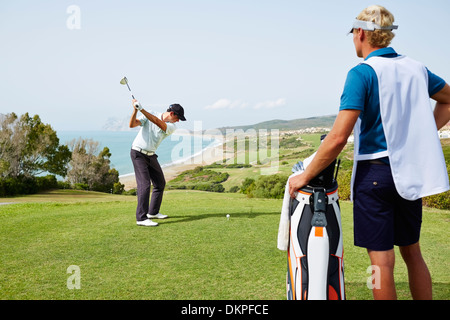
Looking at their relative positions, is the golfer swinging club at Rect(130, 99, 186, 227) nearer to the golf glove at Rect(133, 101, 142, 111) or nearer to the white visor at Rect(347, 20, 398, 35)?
the golf glove at Rect(133, 101, 142, 111)

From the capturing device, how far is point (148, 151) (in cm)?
580

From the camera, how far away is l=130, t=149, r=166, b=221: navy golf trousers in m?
5.48

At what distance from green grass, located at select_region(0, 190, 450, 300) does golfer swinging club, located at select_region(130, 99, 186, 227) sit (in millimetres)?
312

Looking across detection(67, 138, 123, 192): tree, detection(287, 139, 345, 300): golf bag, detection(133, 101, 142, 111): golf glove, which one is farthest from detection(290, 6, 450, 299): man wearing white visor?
detection(67, 138, 123, 192): tree

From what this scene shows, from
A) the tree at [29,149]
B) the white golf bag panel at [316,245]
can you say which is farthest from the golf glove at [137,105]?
the tree at [29,149]

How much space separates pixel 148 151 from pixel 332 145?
4109 mm

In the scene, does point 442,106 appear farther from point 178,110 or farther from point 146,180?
point 146,180

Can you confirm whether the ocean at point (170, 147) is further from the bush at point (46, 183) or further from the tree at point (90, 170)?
the bush at point (46, 183)

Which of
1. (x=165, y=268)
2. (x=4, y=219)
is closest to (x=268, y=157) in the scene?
(x=4, y=219)

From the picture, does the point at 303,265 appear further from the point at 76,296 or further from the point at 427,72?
the point at 76,296

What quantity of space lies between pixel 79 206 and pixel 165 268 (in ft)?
14.4

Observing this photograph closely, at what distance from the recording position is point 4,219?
576cm

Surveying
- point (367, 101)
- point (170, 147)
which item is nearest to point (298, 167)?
point (367, 101)
